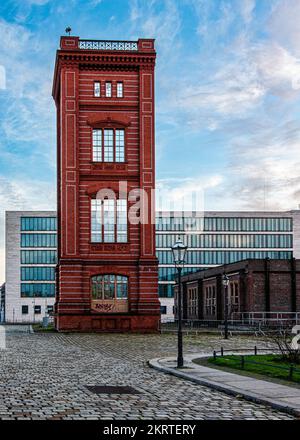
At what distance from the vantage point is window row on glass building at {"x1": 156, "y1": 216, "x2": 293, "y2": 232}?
130125 millimetres

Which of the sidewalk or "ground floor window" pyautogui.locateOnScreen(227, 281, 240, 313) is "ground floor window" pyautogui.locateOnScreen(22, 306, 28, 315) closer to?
"ground floor window" pyautogui.locateOnScreen(227, 281, 240, 313)

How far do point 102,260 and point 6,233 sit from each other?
79.5m

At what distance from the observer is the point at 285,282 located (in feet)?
209

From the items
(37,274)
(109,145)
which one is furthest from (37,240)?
(109,145)

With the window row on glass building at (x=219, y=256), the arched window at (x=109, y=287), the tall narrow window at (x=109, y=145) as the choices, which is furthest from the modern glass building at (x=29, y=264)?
the tall narrow window at (x=109, y=145)

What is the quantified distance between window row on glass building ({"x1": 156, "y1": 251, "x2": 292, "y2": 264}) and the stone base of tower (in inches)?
2996

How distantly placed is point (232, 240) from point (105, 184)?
78363mm

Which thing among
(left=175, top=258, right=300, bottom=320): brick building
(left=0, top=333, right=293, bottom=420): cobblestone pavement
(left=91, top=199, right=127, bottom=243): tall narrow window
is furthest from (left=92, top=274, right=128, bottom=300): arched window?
(left=0, top=333, right=293, bottom=420): cobblestone pavement

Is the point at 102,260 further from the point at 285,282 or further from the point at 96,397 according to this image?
the point at 96,397

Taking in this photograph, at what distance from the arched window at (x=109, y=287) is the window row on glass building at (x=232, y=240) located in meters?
75.1

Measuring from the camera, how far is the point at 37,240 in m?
132

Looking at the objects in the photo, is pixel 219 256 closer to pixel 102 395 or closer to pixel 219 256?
pixel 219 256
